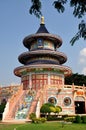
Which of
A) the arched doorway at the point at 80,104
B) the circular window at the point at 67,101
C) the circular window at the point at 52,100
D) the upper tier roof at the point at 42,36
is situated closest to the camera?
the circular window at the point at 52,100

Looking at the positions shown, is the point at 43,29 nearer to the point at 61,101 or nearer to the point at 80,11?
the point at 61,101

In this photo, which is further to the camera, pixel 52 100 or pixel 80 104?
pixel 80 104

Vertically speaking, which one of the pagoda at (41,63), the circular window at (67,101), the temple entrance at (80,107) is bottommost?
the temple entrance at (80,107)

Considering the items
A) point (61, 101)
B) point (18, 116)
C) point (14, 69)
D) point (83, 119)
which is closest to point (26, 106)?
point (18, 116)

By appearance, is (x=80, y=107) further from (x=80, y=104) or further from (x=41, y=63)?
(x=41, y=63)

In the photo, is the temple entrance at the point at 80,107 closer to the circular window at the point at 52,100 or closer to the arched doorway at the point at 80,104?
the arched doorway at the point at 80,104

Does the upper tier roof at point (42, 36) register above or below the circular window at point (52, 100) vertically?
above

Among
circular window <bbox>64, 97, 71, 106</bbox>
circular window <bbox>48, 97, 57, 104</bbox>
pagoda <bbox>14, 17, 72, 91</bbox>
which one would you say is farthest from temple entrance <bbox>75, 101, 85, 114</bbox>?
circular window <bbox>48, 97, 57, 104</bbox>

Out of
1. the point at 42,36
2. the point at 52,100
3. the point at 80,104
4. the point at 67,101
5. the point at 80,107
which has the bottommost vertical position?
the point at 80,107

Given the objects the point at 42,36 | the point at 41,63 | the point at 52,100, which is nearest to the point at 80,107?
the point at 52,100

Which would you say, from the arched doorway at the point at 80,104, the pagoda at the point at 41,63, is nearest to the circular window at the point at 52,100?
the arched doorway at the point at 80,104

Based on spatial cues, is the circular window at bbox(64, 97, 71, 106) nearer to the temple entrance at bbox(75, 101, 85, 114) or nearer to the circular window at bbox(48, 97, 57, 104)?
the circular window at bbox(48, 97, 57, 104)

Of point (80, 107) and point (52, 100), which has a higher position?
point (52, 100)


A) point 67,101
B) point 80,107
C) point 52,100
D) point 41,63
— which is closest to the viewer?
point 52,100
